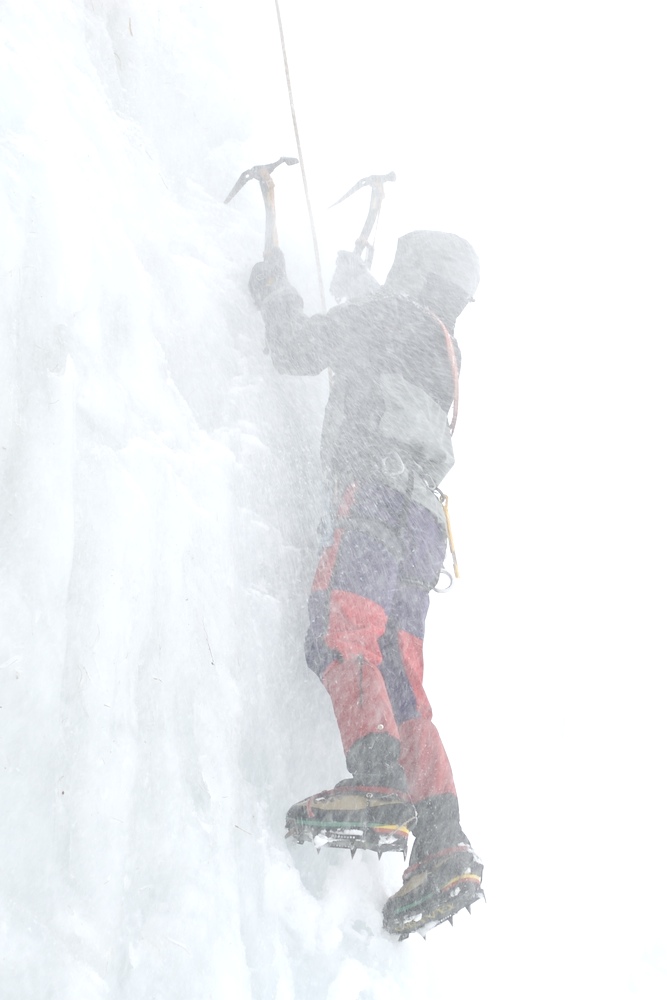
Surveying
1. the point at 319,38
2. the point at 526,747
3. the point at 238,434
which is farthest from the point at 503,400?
the point at 319,38

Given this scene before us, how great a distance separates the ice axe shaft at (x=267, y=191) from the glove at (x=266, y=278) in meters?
0.07

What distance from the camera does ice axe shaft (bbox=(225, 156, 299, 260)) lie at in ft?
12.4

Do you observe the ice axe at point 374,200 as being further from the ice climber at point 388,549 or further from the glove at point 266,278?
the glove at point 266,278

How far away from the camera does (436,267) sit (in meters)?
3.59

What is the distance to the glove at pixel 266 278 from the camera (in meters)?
3.62

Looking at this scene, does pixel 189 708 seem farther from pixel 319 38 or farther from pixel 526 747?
pixel 319 38

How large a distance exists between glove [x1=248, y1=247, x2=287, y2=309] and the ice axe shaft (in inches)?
2.6

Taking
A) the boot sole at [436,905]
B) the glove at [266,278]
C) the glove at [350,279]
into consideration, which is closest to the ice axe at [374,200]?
the glove at [350,279]

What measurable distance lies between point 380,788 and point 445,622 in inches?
82.9

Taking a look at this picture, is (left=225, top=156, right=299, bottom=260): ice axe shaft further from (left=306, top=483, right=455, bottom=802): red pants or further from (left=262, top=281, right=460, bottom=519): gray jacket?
(left=306, top=483, right=455, bottom=802): red pants

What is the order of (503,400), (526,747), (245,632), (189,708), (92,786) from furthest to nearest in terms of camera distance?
(503,400) → (526,747) → (245,632) → (189,708) → (92,786)

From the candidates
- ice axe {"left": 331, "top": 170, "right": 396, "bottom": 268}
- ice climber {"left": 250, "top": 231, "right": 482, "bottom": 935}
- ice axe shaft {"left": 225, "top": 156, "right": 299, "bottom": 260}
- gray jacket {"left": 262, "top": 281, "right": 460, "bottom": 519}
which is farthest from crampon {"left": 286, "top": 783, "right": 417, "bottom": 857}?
ice axe {"left": 331, "top": 170, "right": 396, "bottom": 268}

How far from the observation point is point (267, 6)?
5.39m

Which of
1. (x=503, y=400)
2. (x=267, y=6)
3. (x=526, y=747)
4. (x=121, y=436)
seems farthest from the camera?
(x=503, y=400)
